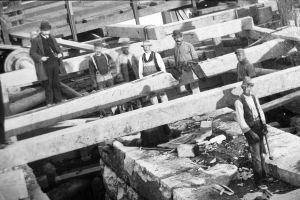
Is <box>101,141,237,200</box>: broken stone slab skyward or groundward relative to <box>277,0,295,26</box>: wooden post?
groundward

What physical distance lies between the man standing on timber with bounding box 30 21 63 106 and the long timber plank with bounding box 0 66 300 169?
276cm

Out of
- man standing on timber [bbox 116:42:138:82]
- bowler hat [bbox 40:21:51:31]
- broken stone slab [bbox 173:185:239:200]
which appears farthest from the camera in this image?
man standing on timber [bbox 116:42:138:82]

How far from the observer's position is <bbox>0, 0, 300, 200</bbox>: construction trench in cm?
650

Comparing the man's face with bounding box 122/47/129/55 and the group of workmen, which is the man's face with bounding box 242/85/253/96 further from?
the man's face with bounding box 122/47/129/55

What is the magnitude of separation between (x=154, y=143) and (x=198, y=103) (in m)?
1.52

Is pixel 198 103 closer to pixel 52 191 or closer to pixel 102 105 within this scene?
pixel 102 105

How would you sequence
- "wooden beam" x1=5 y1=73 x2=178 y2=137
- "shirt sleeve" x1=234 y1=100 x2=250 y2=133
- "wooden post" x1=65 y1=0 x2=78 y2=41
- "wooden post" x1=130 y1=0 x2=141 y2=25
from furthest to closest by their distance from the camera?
"wooden post" x1=130 y1=0 x2=141 y2=25 → "wooden post" x1=65 y1=0 x2=78 y2=41 → "wooden beam" x1=5 y1=73 x2=178 y2=137 → "shirt sleeve" x1=234 y1=100 x2=250 y2=133

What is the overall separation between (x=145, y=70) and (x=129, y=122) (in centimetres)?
220

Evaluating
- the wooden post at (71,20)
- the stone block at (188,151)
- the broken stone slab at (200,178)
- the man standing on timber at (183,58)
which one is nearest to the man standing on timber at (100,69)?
the man standing on timber at (183,58)

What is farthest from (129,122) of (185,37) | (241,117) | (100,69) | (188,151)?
(185,37)

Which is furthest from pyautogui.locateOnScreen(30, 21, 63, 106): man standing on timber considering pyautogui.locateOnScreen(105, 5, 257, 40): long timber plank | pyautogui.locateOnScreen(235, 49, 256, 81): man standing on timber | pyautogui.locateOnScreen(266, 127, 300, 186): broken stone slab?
pyautogui.locateOnScreen(266, 127, 300, 186): broken stone slab

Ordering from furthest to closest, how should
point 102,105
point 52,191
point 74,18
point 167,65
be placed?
point 74,18 < point 167,65 < point 52,191 < point 102,105

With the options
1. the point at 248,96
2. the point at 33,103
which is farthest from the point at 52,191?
the point at 248,96

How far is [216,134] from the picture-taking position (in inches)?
321
